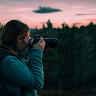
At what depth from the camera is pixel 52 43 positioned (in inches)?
57.4

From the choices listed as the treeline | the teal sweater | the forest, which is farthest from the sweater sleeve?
the treeline

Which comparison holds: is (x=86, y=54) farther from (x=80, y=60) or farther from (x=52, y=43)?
(x=52, y=43)

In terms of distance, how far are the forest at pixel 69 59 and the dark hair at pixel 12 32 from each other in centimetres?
1545

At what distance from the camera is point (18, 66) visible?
92cm

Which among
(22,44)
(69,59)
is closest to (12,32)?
(22,44)

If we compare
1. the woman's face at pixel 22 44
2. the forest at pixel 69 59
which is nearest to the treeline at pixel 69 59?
the forest at pixel 69 59

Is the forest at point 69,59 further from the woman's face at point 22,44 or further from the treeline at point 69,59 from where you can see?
the woman's face at point 22,44

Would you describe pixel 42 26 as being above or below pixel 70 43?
above

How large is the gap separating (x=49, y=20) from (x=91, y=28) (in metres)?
21.6

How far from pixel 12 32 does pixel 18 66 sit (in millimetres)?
252

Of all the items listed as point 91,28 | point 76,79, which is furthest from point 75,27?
point 91,28

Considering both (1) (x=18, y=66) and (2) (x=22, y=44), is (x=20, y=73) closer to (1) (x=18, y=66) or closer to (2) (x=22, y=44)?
(1) (x=18, y=66)

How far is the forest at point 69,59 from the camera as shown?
1778 centimetres

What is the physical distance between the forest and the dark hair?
15449 millimetres
